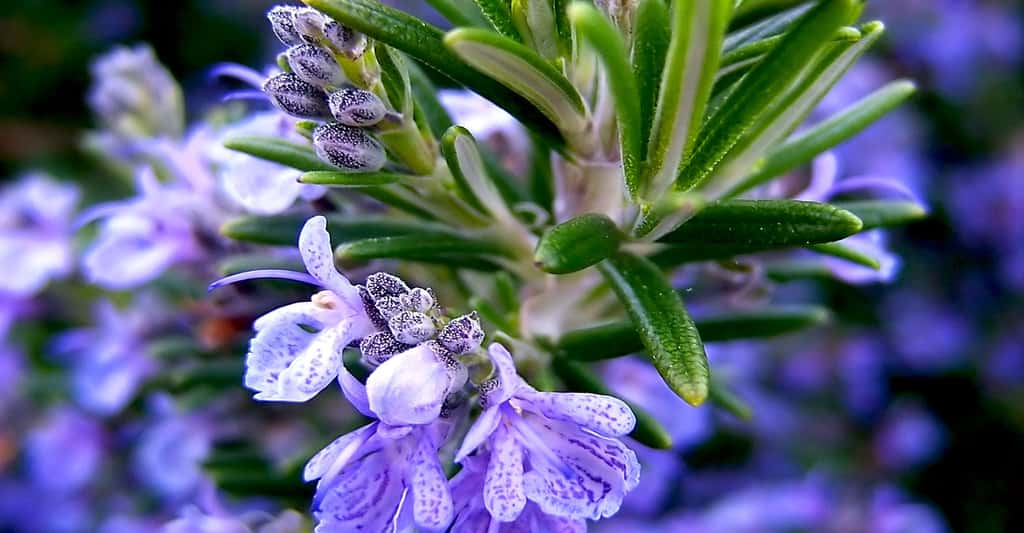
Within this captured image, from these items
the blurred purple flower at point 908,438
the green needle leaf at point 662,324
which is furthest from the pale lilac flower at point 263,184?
the blurred purple flower at point 908,438

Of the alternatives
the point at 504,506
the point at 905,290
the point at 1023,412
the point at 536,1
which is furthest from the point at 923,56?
the point at 504,506

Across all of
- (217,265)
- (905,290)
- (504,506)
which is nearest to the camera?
(504,506)

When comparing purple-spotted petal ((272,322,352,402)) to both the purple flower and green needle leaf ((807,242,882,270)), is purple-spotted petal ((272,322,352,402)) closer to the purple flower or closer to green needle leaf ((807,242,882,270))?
green needle leaf ((807,242,882,270))

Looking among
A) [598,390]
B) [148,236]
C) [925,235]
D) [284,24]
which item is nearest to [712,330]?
[598,390]

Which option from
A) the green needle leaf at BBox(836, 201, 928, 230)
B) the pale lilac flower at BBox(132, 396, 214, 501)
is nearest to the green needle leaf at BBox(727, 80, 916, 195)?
the green needle leaf at BBox(836, 201, 928, 230)

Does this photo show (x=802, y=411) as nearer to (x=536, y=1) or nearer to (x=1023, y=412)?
(x=1023, y=412)

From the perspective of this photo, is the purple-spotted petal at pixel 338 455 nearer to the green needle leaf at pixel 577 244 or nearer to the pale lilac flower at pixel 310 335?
the pale lilac flower at pixel 310 335
